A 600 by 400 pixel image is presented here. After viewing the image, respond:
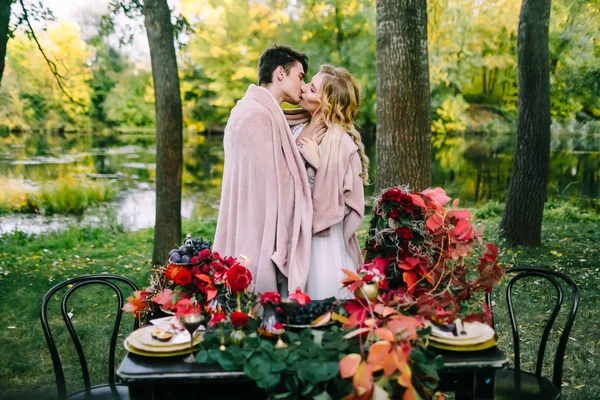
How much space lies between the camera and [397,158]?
4.46 metres

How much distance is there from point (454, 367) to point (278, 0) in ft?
75.0

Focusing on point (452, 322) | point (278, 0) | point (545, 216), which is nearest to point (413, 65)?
point (452, 322)

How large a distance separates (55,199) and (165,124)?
22.4ft

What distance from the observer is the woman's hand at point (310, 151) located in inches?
113

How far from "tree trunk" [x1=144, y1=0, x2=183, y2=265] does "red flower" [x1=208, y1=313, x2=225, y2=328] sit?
13.3 feet

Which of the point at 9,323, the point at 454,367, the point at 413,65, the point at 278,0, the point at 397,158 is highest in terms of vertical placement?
the point at 278,0

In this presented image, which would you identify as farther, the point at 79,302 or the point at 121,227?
the point at 121,227

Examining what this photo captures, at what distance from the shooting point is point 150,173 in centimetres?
1769

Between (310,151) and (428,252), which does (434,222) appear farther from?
(310,151)

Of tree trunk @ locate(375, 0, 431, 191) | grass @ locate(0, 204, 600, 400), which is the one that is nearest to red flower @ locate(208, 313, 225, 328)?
grass @ locate(0, 204, 600, 400)

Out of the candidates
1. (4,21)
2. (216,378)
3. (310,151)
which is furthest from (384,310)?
(4,21)

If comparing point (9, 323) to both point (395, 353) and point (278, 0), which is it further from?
point (278, 0)

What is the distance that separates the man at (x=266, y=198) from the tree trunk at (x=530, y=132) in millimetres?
5122

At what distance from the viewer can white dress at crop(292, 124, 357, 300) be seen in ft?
9.30
